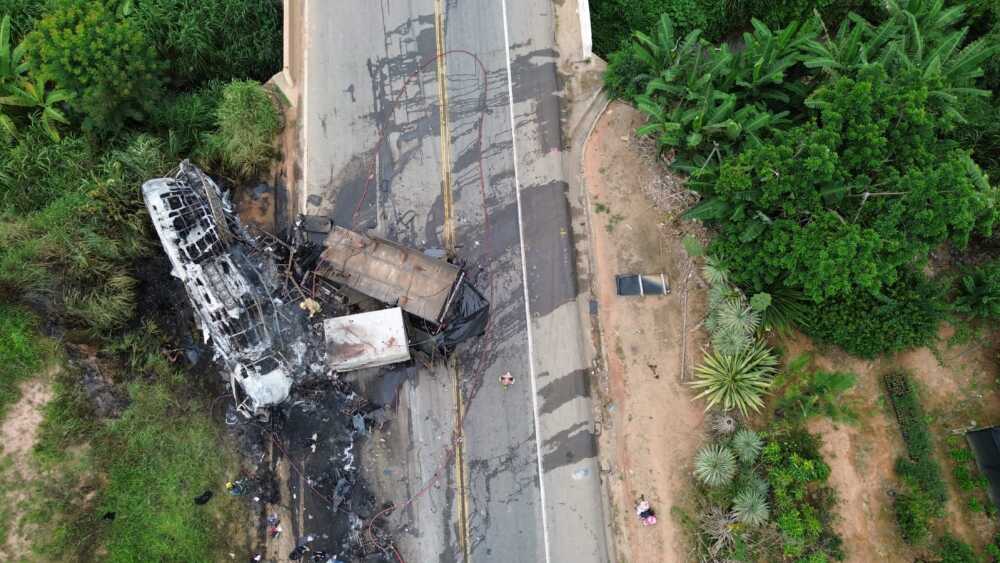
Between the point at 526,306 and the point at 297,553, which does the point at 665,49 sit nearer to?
Answer: the point at 526,306

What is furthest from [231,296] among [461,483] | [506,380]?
[461,483]

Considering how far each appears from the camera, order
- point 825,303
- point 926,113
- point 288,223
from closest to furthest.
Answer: point 926,113 → point 825,303 → point 288,223

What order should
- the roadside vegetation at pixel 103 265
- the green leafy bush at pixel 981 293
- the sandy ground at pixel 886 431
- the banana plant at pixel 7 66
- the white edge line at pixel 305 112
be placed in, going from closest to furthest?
1. the green leafy bush at pixel 981 293
2. the roadside vegetation at pixel 103 265
3. the sandy ground at pixel 886 431
4. the banana plant at pixel 7 66
5. the white edge line at pixel 305 112

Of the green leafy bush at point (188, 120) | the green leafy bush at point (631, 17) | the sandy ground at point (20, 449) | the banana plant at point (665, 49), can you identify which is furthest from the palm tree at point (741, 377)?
the sandy ground at point (20, 449)

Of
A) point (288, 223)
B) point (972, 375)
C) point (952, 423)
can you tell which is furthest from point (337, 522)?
point (972, 375)

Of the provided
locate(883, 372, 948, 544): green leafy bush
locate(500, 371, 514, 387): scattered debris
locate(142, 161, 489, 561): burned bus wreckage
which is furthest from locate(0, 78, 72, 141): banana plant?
locate(883, 372, 948, 544): green leafy bush

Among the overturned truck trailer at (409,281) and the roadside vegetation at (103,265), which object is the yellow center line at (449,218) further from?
the roadside vegetation at (103,265)

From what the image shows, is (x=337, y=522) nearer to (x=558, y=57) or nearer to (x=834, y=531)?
(x=834, y=531)
